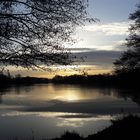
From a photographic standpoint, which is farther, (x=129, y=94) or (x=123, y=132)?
(x=129, y=94)

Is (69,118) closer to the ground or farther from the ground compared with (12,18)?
closer to the ground

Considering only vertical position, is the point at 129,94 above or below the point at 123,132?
below

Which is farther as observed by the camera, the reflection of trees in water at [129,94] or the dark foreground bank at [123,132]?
the reflection of trees in water at [129,94]

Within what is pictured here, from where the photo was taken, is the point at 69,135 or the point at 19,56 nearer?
the point at 19,56

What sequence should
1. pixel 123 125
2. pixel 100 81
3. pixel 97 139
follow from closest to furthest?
pixel 97 139 < pixel 123 125 < pixel 100 81

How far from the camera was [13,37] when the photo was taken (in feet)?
34.4

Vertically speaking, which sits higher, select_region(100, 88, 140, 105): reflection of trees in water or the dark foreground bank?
the dark foreground bank

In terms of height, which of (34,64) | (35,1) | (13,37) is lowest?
(34,64)

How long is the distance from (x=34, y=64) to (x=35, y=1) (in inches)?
63.9

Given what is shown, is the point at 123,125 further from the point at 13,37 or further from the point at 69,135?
the point at 13,37

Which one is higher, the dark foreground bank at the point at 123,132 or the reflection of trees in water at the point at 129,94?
the dark foreground bank at the point at 123,132

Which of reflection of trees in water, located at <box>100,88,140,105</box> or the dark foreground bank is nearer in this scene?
the dark foreground bank

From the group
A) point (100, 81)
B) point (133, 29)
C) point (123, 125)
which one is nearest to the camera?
point (123, 125)

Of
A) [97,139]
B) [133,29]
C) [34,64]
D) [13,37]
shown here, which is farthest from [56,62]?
[133,29]
